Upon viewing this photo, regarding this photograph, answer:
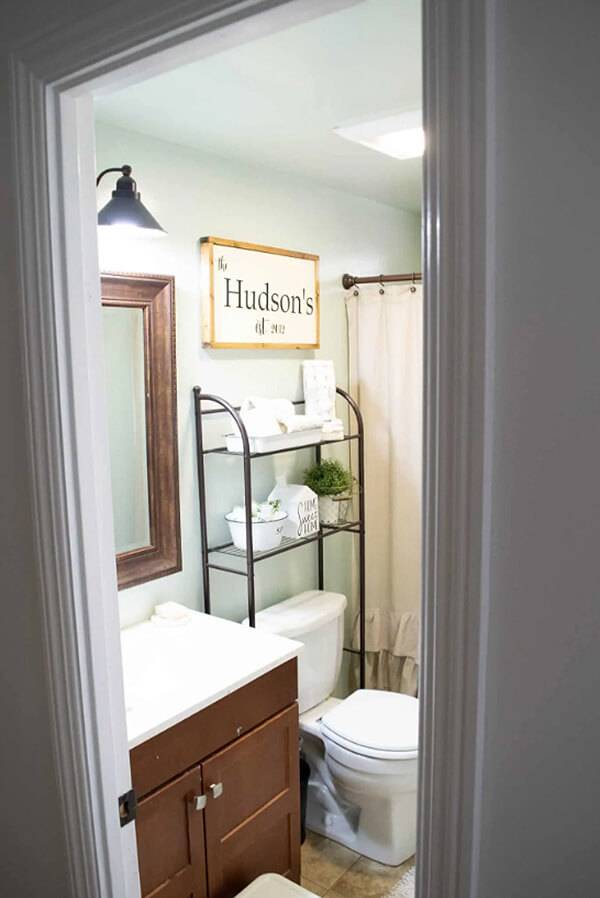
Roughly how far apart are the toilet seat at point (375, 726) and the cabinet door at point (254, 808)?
0.24 metres

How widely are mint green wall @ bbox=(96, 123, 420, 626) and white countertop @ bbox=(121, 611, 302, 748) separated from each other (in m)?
0.15

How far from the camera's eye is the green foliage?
105 inches

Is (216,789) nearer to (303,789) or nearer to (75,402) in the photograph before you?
(303,789)

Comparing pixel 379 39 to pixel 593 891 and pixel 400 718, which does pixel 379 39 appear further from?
pixel 400 718

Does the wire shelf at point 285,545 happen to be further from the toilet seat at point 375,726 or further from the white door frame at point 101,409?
the white door frame at point 101,409

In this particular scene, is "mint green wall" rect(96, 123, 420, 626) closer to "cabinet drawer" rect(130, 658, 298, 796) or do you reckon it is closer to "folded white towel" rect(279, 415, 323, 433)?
"folded white towel" rect(279, 415, 323, 433)

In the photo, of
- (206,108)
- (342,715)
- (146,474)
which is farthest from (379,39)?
(342,715)

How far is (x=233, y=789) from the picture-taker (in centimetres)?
184

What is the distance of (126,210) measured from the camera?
172 centimetres

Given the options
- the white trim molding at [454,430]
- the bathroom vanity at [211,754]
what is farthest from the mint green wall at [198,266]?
the white trim molding at [454,430]

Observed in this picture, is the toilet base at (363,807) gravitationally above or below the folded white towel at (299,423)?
below

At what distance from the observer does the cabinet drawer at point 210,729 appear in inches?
62.1

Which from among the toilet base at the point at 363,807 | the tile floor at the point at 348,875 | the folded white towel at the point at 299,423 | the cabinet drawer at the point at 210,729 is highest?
the folded white towel at the point at 299,423

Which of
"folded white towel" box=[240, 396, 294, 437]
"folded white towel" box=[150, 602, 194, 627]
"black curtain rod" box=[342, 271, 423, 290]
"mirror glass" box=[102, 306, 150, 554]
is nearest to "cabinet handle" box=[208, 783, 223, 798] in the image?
"folded white towel" box=[150, 602, 194, 627]
